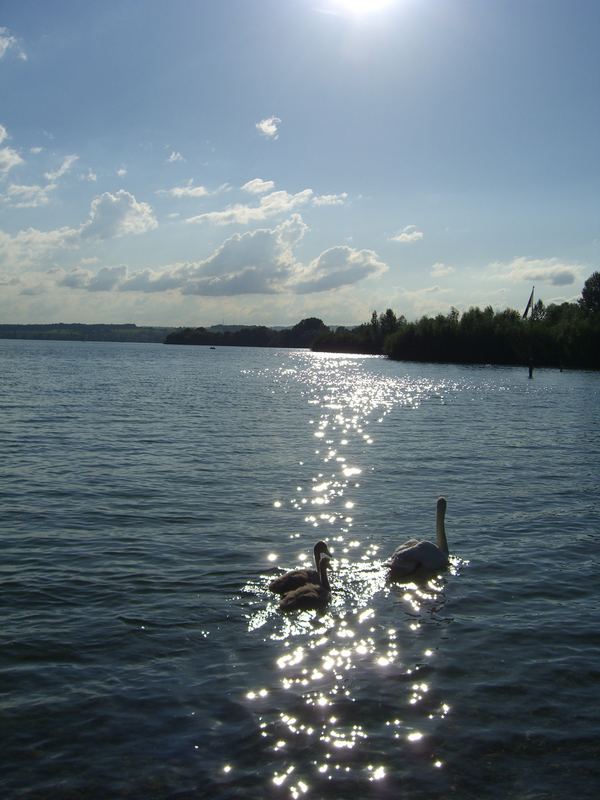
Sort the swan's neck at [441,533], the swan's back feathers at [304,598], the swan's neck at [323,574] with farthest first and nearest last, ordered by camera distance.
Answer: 1. the swan's neck at [441,533]
2. the swan's neck at [323,574]
3. the swan's back feathers at [304,598]

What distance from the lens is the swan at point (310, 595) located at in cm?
1164

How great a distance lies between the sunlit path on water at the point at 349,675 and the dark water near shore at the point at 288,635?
0.03m

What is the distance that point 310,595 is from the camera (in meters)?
11.8

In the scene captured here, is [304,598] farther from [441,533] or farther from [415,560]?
[441,533]

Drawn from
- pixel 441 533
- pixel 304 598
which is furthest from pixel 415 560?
pixel 304 598

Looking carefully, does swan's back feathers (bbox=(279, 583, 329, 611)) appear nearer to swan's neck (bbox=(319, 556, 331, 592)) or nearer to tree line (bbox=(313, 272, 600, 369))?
swan's neck (bbox=(319, 556, 331, 592))

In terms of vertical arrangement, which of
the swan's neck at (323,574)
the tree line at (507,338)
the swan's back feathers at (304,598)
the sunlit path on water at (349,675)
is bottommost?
the sunlit path on water at (349,675)

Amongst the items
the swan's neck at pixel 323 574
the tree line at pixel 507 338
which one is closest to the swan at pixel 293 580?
the swan's neck at pixel 323 574

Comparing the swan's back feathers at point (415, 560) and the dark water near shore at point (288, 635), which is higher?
the swan's back feathers at point (415, 560)

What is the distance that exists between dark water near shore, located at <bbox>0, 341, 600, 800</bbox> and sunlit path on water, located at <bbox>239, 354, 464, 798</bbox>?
3 cm

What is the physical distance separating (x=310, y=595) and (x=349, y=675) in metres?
2.38

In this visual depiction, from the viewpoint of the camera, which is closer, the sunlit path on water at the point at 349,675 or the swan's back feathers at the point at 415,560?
the sunlit path on water at the point at 349,675

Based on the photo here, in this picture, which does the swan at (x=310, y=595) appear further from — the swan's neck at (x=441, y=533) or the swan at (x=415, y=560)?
the swan's neck at (x=441, y=533)

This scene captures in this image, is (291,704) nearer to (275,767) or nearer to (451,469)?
(275,767)
